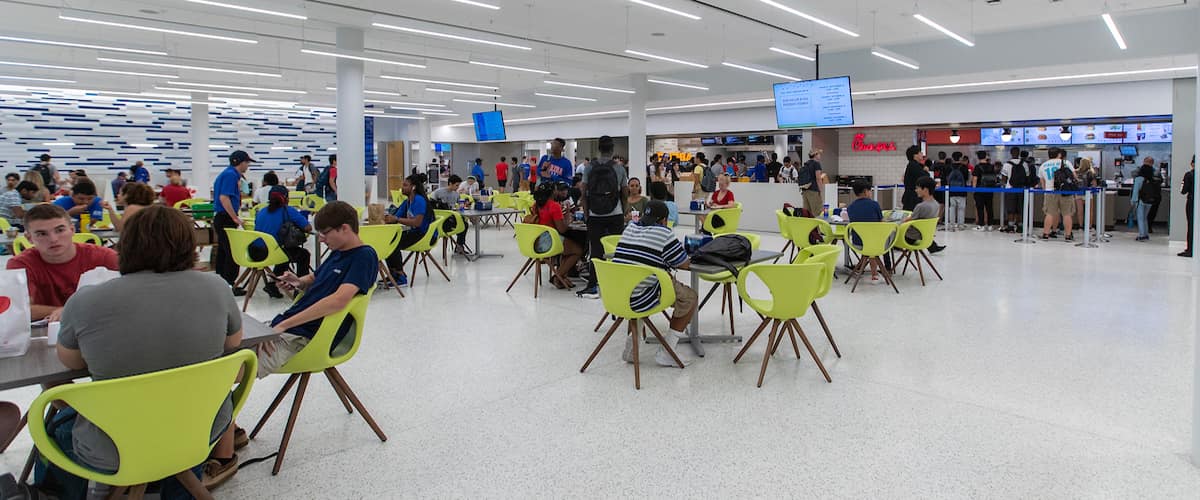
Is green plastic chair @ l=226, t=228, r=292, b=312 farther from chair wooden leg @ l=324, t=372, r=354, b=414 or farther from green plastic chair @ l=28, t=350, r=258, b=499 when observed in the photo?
green plastic chair @ l=28, t=350, r=258, b=499

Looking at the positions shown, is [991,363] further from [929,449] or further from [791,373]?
[929,449]

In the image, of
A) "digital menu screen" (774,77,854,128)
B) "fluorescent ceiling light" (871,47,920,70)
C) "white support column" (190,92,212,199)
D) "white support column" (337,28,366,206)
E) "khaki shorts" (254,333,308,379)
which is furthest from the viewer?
"white support column" (190,92,212,199)

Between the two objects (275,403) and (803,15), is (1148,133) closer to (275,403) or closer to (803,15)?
(803,15)

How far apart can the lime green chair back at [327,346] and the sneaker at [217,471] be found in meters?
0.39

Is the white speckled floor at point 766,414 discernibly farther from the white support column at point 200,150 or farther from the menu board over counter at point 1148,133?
the white support column at point 200,150

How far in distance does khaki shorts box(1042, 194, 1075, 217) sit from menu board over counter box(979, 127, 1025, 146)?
3649 mm

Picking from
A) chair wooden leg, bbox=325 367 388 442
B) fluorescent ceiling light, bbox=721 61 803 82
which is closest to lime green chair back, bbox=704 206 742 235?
fluorescent ceiling light, bbox=721 61 803 82

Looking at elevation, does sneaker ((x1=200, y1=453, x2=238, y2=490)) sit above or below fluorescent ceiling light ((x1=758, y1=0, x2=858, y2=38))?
below

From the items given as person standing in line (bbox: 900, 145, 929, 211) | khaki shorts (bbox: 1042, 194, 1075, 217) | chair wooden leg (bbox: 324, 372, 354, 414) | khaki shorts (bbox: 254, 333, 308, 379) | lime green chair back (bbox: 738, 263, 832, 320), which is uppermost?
person standing in line (bbox: 900, 145, 929, 211)

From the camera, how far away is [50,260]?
10.0ft

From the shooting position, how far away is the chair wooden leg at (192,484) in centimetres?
223

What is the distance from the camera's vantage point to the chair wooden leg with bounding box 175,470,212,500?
223 cm

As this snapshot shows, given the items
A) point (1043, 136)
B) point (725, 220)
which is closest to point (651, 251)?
point (725, 220)

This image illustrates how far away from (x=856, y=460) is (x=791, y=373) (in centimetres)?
124
